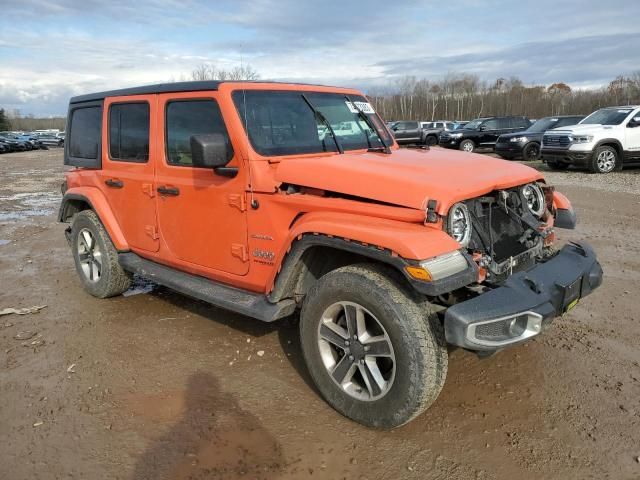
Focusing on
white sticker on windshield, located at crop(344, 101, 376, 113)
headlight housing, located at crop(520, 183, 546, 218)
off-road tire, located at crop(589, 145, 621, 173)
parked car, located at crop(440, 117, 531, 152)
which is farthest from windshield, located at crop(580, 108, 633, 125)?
headlight housing, located at crop(520, 183, 546, 218)

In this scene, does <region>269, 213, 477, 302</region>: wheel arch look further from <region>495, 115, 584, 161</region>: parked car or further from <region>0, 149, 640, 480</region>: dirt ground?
<region>495, 115, 584, 161</region>: parked car

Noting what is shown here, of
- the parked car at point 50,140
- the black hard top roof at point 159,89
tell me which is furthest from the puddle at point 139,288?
the parked car at point 50,140

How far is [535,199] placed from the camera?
3588 millimetres

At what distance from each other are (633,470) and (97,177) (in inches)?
190

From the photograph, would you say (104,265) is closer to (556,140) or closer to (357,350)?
(357,350)

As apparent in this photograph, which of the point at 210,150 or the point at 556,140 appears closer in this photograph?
the point at 210,150

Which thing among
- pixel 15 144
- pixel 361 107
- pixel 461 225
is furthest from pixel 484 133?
pixel 15 144

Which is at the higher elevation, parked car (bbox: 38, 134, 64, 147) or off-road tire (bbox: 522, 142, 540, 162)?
parked car (bbox: 38, 134, 64, 147)

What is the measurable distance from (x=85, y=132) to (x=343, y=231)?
142 inches

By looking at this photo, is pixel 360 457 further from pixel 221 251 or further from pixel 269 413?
pixel 221 251

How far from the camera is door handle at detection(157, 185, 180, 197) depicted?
159 inches

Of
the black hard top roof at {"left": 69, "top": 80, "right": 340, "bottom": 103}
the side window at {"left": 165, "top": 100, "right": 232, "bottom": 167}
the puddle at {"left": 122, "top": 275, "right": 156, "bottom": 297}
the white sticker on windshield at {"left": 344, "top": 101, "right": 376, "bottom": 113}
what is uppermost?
the black hard top roof at {"left": 69, "top": 80, "right": 340, "bottom": 103}

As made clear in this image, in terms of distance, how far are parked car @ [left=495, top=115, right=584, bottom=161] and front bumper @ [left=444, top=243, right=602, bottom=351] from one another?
16.4 m

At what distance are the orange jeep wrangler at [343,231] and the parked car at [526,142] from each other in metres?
15.3
